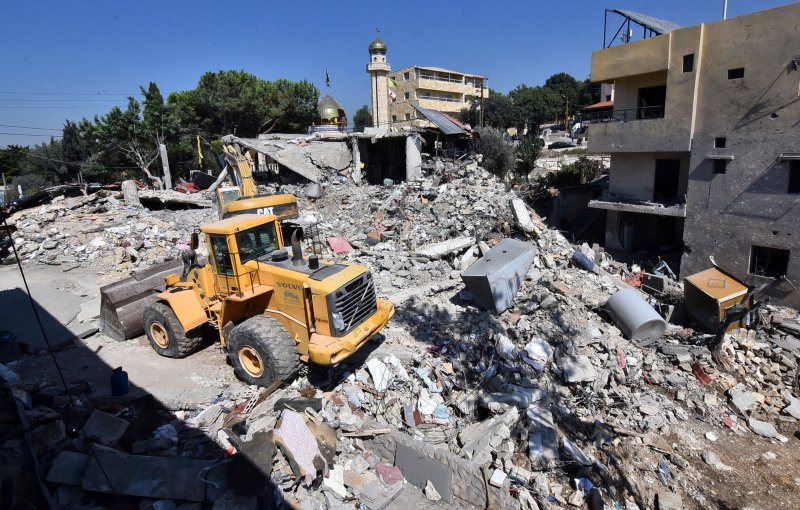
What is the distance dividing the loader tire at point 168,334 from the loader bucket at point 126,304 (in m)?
0.81

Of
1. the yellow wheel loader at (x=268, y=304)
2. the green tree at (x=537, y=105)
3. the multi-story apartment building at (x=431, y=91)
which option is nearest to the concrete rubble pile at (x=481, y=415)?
the yellow wheel loader at (x=268, y=304)

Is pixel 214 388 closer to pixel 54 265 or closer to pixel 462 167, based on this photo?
pixel 54 265

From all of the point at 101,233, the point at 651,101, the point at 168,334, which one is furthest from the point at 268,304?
the point at 651,101

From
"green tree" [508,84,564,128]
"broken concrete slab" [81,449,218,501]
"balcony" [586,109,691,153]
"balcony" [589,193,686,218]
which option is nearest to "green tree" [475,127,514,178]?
"balcony" [586,109,691,153]

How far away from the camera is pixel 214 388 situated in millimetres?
6094

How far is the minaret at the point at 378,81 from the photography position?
2705cm

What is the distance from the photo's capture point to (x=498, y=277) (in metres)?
8.50

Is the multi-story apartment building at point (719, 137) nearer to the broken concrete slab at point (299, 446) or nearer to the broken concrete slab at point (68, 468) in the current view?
the broken concrete slab at point (299, 446)

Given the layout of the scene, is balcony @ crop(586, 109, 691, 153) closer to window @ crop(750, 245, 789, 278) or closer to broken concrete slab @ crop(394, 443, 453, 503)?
window @ crop(750, 245, 789, 278)

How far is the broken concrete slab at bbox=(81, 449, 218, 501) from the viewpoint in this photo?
149 inches

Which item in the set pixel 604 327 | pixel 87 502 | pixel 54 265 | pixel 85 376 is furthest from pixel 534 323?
pixel 54 265

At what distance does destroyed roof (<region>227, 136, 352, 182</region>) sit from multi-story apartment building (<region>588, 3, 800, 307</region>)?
9.98 metres

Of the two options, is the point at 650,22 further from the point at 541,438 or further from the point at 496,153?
the point at 541,438

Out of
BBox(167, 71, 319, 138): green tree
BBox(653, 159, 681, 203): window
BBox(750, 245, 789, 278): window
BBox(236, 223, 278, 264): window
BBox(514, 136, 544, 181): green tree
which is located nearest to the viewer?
BBox(236, 223, 278, 264): window
